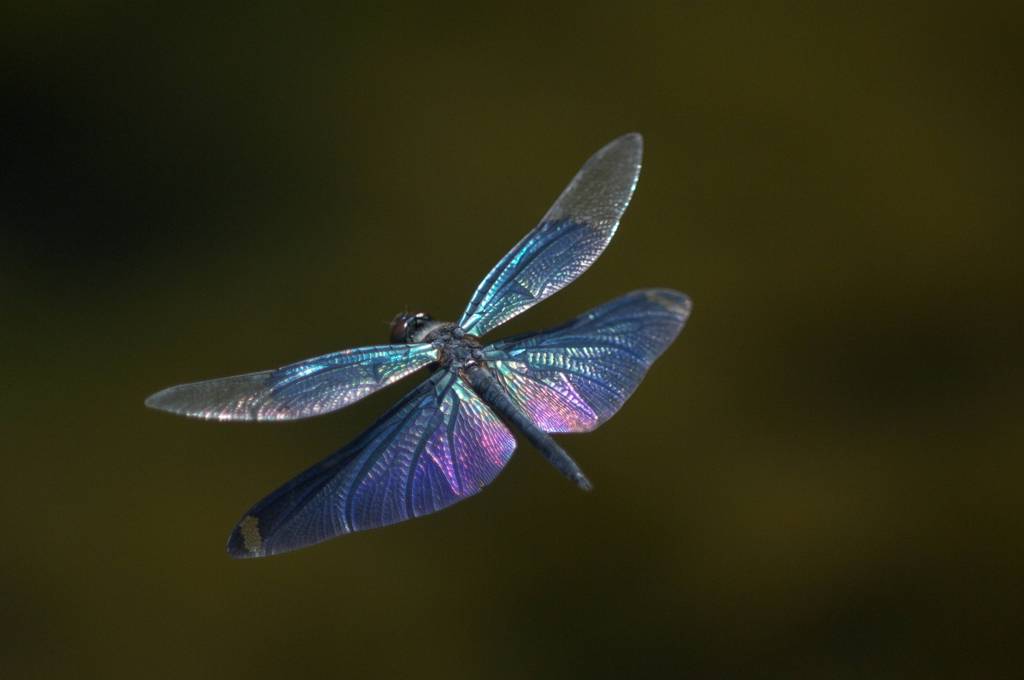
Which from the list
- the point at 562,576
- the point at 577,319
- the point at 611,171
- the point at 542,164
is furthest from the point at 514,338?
the point at 542,164

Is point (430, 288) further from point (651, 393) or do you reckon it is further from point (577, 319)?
point (577, 319)

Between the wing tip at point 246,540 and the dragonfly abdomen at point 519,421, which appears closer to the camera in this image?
the wing tip at point 246,540

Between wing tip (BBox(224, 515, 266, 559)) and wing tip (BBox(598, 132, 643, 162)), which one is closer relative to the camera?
wing tip (BBox(224, 515, 266, 559))

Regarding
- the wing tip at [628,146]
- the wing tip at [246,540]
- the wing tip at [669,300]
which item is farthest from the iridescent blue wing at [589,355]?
the wing tip at [246,540]

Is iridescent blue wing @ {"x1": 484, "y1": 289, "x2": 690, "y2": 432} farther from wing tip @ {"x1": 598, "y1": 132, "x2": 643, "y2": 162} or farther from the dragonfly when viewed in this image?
wing tip @ {"x1": 598, "y1": 132, "x2": 643, "y2": 162}

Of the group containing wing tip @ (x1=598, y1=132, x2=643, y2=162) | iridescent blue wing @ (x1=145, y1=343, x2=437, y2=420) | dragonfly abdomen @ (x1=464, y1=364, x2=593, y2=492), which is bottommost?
dragonfly abdomen @ (x1=464, y1=364, x2=593, y2=492)

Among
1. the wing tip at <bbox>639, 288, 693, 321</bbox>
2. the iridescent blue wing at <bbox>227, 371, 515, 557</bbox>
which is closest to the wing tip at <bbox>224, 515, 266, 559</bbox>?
the iridescent blue wing at <bbox>227, 371, 515, 557</bbox>

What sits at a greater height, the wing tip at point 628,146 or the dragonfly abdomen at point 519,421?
the wing tip at point 628,146

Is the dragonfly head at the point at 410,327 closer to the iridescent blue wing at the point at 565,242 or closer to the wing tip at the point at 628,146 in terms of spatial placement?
the iridescent blue wing at the point at 565,242
